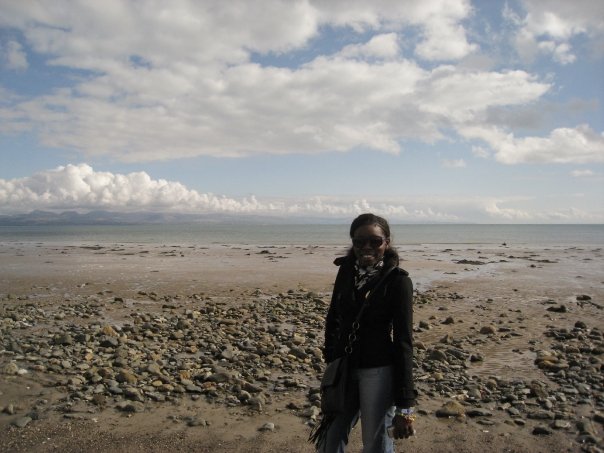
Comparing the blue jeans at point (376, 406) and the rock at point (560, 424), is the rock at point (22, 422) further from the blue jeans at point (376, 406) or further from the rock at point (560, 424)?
the rock at point (560, 424)

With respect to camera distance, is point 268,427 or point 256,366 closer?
point 268,427

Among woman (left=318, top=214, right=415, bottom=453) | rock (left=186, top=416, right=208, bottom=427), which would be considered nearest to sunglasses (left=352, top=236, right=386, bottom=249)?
woman (left=318, top=214, right=415, bottom=453)

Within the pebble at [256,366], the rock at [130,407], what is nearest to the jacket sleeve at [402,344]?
the pebble at [256,366]

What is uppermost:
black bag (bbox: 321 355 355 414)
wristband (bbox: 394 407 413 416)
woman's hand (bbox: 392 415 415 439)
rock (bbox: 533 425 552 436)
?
black bag (bbox: 321 355 355 414)

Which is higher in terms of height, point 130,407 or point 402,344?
point 402,344

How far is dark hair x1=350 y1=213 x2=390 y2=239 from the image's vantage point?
14.6ft

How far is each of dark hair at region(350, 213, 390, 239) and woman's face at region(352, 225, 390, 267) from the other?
0.05 meters

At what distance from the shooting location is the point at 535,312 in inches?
655

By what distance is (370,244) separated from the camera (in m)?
4.38

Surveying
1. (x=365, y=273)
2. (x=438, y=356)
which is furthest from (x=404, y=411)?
(x=438, y=356)

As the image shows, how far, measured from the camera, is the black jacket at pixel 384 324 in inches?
159

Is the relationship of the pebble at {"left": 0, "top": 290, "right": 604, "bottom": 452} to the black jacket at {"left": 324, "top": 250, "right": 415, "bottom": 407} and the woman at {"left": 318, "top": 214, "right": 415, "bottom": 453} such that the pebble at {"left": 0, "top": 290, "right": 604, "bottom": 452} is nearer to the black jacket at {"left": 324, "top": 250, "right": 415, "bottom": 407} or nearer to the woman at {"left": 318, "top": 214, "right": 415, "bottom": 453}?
the woman at {"left": 318, "top": 214, "right": 415, "bottom": 453}

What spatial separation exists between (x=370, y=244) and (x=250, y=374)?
18.8ft

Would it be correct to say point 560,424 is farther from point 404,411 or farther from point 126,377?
point 126,377
